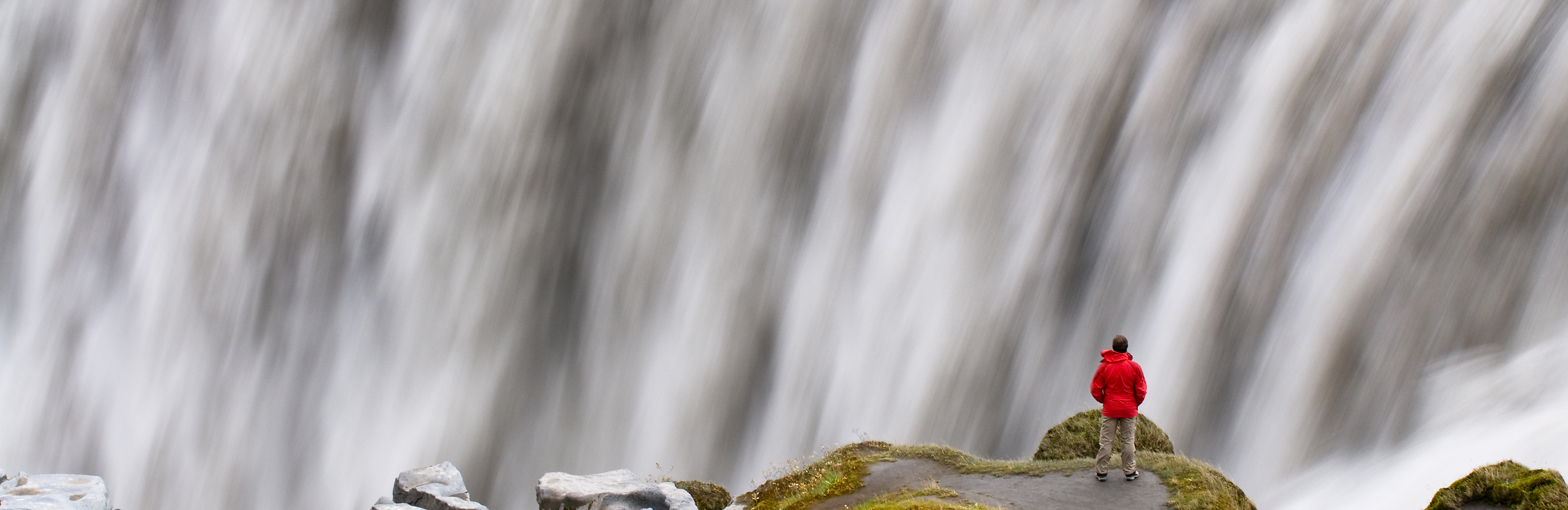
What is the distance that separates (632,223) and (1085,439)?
44.4 ft

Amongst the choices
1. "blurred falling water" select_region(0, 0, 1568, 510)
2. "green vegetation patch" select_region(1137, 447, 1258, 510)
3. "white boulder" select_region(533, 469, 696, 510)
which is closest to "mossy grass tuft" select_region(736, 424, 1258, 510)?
"green vegetation patch" select_region(1137, 447, 1258, 510)

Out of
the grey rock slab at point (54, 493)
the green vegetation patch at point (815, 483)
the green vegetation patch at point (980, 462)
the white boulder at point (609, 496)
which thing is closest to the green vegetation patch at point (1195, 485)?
the green vegetation patch at point (980, 462)

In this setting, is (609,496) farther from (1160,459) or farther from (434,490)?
(1160,459)

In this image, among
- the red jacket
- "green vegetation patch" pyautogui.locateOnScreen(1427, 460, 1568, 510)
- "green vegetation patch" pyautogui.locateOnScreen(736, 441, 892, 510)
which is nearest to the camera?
"green vegetation patch" pyautogui.locateOnScreen(1427, 460, 1568, 510)

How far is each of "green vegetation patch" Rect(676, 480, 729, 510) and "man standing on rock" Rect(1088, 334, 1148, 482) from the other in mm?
5210

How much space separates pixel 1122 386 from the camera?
296 inches

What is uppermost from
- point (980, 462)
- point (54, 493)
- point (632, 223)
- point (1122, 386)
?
point (1122, 386)

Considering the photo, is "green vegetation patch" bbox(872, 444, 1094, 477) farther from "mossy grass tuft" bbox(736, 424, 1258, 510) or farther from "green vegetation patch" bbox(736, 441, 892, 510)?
"green vegetation patch" bbox(736, 441, 892, 510)

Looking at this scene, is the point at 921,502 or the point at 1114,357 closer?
the point at 921,502

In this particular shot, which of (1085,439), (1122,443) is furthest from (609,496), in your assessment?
(1122,443)

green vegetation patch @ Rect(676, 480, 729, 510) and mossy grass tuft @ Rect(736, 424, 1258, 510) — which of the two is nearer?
mossy grass tuft @ Rect(736, 424, 1258, 510)

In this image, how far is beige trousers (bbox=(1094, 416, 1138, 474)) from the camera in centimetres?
749

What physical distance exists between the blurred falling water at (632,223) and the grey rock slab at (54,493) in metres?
8.71

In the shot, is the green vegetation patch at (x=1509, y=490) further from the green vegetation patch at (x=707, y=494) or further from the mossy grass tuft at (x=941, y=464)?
the green vegetation patch at (x=707, y=494)
